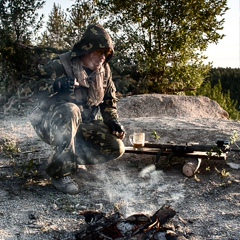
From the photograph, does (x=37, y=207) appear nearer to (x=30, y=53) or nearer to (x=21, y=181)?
(x=21, y=181)

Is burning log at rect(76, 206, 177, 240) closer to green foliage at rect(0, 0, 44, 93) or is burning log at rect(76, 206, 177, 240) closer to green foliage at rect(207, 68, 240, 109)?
green foliage at rect(0, 0, 44, 93)

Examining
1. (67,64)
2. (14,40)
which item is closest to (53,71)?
(67,64)

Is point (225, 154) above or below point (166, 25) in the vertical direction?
below

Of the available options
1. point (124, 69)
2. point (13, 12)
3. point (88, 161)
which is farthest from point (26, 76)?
point (88, 161)

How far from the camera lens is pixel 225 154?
5.46 metres

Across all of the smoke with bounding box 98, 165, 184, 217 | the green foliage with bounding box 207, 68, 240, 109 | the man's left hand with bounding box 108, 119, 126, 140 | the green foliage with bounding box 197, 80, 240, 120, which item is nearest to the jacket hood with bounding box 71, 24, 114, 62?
the man's left hand with bounding box 108, 119, 126, 140

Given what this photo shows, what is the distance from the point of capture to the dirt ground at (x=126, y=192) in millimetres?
3922

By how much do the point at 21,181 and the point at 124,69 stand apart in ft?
21.8

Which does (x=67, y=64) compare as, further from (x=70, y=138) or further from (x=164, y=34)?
(x=164, y=34)

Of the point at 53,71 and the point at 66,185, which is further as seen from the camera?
the point at 53,71

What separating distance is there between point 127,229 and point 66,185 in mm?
1264

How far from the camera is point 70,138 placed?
14.8ft

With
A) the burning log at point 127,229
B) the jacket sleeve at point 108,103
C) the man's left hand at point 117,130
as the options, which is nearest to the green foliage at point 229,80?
the jacket sleeve at point 108,103

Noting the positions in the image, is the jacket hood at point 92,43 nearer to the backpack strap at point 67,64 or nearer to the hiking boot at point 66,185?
the backpack strap at point 67,64
